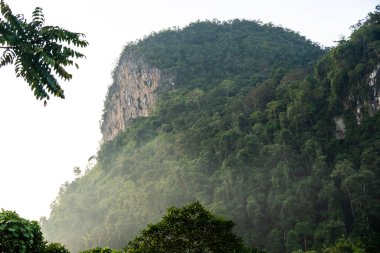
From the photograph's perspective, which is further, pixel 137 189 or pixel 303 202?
pixel 137 189

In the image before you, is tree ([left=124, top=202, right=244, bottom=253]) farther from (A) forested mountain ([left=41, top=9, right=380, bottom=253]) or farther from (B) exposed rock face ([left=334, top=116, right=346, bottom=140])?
(B) exposed rock face ([left=334, top=116, right=346, bottom=140])

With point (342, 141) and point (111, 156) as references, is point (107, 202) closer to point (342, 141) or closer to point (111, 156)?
point (111, 156)

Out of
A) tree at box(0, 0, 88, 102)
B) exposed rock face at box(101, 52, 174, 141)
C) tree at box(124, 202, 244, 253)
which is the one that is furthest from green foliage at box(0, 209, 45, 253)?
exposed rock face at box(101, 52, 174, 141)

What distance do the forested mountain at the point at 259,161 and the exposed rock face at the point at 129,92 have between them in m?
5.43

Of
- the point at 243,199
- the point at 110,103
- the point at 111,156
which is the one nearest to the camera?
the point at 243,199

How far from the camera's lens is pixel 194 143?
250 ft

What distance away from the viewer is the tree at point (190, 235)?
20.1 metres

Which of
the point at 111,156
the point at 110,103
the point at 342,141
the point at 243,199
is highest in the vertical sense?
the point at 110,103

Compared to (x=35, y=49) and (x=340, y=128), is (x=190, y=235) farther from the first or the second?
(x=340, y=128)

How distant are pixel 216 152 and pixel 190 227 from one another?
49.1m

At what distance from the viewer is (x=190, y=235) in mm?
20500

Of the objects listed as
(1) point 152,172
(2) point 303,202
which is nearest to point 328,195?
(2) point 303,202

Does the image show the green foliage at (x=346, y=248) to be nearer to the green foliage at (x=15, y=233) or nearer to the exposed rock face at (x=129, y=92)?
the green foliage at (x=15, y=233)

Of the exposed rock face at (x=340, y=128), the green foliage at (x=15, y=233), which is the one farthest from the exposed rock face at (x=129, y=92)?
the green foliage at (x=15, y=233)
